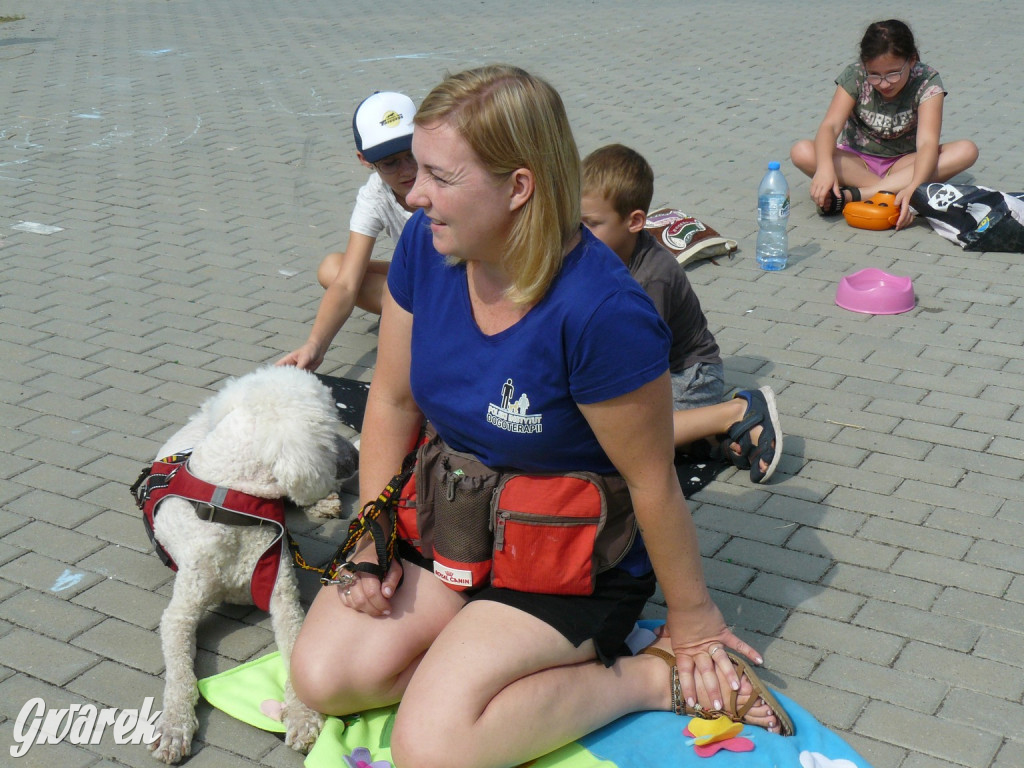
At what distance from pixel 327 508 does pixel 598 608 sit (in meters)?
1.37

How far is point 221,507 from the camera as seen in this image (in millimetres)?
2939

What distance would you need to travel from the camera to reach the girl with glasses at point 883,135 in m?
6.38

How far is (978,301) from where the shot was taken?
5387mm

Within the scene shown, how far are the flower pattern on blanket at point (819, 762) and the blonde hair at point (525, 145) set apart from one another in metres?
1.24

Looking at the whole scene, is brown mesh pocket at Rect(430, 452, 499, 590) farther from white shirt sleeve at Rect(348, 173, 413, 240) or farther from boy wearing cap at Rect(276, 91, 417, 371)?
white shirt sleeve at Rect(348, 173, 413, 240)

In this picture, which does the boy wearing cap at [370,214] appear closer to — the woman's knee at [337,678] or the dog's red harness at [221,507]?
the dog's red harness at [221,507]

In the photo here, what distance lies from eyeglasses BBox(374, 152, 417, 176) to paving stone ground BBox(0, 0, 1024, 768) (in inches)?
41.2

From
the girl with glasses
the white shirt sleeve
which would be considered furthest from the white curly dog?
the girl with glasses

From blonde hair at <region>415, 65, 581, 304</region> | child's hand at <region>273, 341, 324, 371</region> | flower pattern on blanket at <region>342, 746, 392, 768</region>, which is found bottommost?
flower pattern on blanket at <region>342, 746, 392, 768</region>

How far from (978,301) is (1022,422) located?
1.33 m

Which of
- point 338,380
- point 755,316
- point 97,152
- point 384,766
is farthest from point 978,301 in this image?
point 97,152

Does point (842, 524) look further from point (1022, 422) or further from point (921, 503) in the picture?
point (1022, 422)

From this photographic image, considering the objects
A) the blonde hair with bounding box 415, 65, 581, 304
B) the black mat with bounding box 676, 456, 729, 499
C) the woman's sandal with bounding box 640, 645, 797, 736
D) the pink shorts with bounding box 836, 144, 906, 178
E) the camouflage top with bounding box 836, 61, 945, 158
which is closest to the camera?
the blonde hair with bounding box 415, 65, 581, 304

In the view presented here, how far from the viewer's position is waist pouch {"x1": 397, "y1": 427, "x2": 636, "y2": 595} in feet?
8.46
